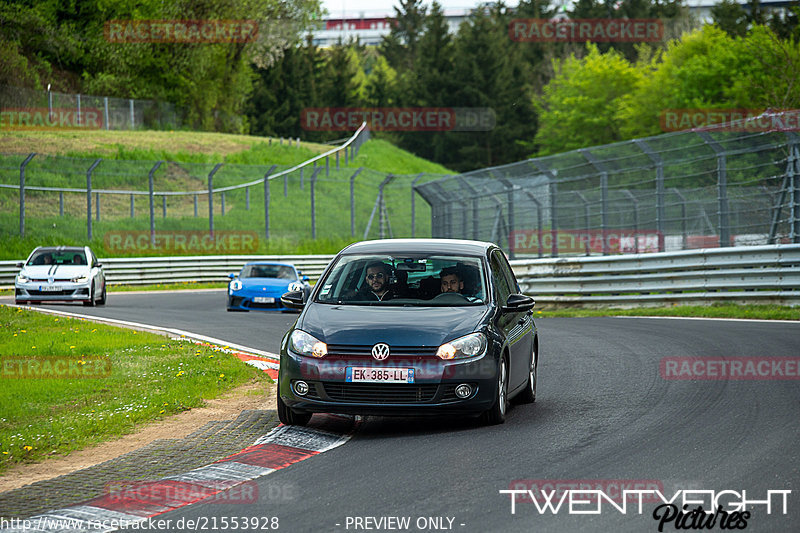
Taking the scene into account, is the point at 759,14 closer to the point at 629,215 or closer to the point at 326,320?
the point at 629,215

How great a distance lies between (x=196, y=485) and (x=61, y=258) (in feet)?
62.4

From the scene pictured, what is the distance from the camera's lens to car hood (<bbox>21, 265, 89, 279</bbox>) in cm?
2380

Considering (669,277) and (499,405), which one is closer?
(499,405)

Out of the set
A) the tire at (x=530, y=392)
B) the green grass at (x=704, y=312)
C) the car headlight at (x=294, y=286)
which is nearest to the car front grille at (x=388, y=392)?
the tire at (x=530, y=392)

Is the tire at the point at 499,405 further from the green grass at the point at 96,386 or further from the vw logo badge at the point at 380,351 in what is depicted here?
the green grass at the point at 96,386

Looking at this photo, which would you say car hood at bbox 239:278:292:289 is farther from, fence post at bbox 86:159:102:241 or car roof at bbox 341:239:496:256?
car roof at bbox 341:239:496:256

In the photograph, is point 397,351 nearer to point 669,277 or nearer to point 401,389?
point 401,389

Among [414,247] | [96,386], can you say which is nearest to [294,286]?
[96,386]

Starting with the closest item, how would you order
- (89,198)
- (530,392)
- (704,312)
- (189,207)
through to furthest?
(530,392)
(704,312)
(89,198)
(189,207)

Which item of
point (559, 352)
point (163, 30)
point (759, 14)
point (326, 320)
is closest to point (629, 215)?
point (559, 352)

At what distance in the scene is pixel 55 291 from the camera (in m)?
23.8

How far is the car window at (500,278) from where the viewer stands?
30.7 feet

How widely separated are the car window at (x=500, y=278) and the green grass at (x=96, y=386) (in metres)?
2.84

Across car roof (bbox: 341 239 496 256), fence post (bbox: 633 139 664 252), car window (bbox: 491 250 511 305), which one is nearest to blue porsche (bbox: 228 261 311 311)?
fence post (bbox: 633 139 664 252)
